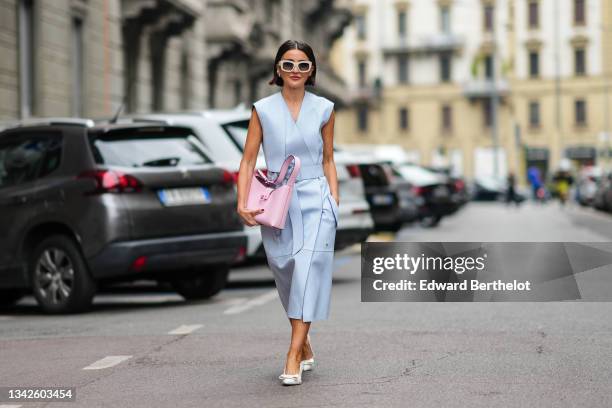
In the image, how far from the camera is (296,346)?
6449 mm

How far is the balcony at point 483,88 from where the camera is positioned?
80938 millimetres

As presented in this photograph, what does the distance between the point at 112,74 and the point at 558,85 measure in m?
53.7

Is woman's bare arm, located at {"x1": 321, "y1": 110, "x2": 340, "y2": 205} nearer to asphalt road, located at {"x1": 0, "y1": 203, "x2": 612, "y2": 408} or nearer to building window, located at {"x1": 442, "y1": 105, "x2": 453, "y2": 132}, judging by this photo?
asphalt road, located at {"x1": 0, "y1": 203, "x2": 612, "y2": 408}

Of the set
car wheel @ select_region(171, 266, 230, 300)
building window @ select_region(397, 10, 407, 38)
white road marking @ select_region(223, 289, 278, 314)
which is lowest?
white road marking @ select_region(223, 289, 278, 314)

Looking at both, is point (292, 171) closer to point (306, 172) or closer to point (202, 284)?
point (306, 172)

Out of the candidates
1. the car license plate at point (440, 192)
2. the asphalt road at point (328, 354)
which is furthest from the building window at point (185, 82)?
the asphalt road at point (328, 354)

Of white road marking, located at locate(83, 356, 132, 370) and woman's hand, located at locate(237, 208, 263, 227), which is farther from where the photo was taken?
white road marking, located at locate(83, 356, 132, 370)

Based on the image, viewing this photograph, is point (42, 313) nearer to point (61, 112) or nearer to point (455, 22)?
point (61, 112)

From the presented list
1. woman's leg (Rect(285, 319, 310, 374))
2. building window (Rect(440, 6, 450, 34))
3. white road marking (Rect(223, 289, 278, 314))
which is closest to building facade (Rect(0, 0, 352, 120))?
white road marking (Rect(223, 289, 278, 314))

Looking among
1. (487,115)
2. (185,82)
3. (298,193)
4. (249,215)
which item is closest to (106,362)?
(249,215)

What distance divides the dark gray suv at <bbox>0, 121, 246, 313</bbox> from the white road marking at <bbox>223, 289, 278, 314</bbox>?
0.46 metres

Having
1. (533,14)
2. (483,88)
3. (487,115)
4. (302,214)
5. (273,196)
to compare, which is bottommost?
(302,214)

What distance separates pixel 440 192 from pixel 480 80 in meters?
54.0

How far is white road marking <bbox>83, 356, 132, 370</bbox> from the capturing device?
749cm
